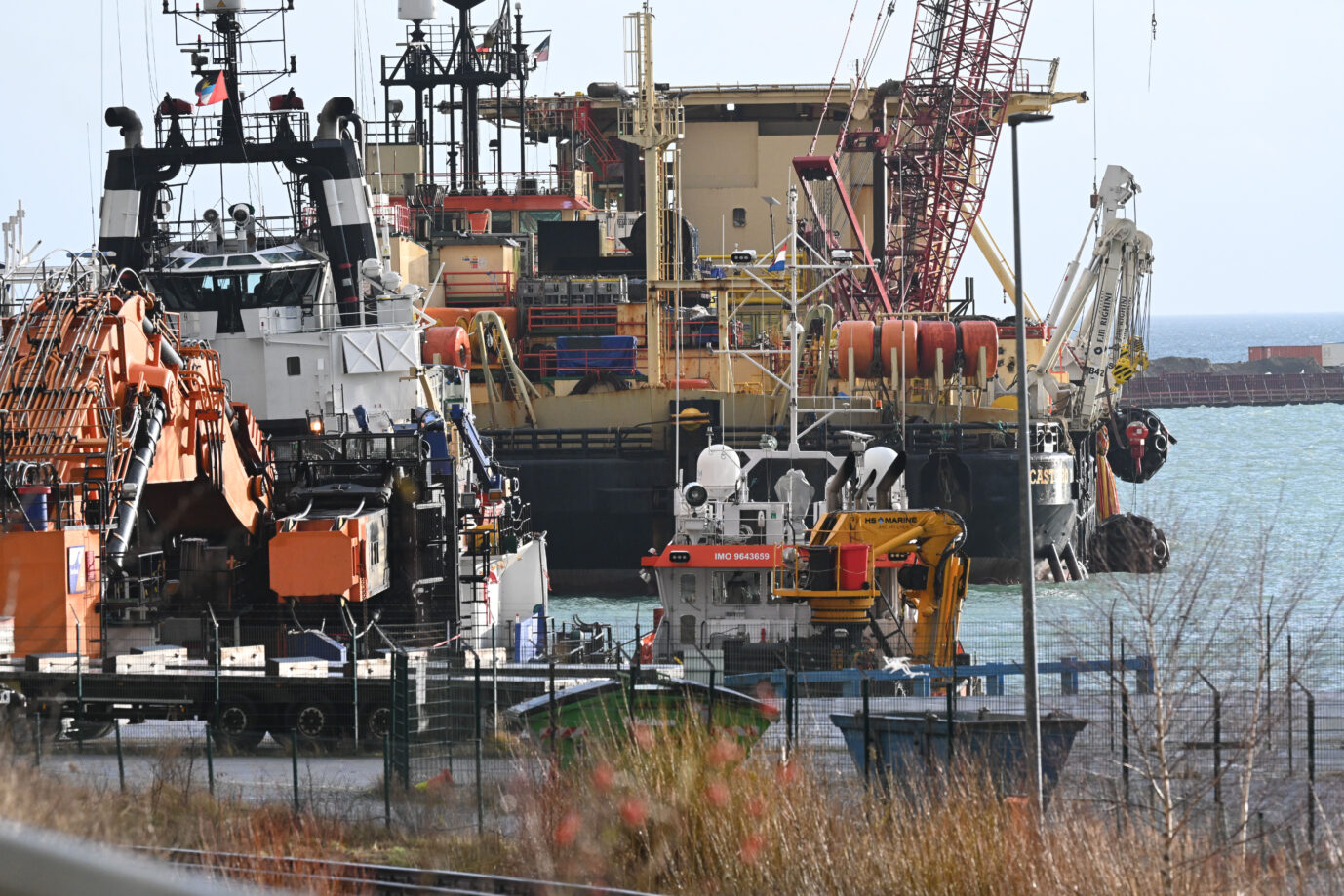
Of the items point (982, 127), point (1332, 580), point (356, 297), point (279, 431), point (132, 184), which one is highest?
point (982, 127)

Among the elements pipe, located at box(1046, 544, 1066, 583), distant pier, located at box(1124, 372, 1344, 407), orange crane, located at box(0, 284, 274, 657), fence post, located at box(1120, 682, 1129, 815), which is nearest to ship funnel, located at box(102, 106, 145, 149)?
orange crane, located at box(0, 284, 274, 657)

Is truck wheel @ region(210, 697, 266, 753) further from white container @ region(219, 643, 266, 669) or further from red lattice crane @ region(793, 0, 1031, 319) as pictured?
red lattice crane @ region(793, 0, 1031, 319)

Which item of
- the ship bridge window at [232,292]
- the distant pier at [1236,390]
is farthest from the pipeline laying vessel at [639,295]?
the distant pier at [1236,390]

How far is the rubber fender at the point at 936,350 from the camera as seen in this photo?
2415 inches

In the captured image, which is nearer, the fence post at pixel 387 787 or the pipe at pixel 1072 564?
the fence post at pixel 387 787

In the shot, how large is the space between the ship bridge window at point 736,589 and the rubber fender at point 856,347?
101 ft

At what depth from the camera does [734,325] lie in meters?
65.8

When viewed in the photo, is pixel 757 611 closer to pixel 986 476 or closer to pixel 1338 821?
pixel 1338 821

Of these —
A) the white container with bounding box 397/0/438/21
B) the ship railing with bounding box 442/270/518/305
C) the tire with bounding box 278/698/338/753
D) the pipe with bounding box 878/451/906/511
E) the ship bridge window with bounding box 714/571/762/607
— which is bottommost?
the tire with bounding box 278/698/338/753

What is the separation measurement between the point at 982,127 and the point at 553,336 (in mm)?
22172

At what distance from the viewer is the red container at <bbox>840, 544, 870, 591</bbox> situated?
27531 mm

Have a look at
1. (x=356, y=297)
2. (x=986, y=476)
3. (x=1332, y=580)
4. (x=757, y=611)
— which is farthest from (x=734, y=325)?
(x=757, y=611)

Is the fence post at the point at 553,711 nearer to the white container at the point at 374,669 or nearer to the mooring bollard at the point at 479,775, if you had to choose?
the mooring bollard at the point at 479,775

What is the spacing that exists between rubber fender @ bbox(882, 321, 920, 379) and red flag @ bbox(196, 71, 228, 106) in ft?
101
